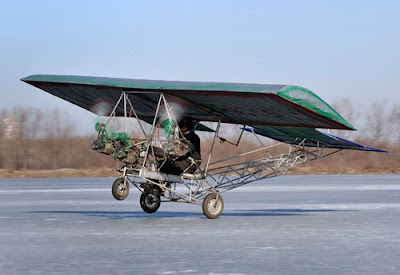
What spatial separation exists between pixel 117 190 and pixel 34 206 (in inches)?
252

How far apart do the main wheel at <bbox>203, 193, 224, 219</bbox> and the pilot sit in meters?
0.68

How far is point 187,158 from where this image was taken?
51.2 ft

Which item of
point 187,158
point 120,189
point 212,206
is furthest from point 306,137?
point 120,189

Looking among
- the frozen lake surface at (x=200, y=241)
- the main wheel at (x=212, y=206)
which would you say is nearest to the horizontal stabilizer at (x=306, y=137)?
the frozen lake surface at (x=200, y=241)

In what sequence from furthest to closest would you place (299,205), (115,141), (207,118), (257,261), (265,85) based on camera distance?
(299,205) → (207,118) → (115,141) → (265,85) → (257,261)

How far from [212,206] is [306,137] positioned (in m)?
3.41

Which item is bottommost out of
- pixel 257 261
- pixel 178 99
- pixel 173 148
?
→ pixel 257 261

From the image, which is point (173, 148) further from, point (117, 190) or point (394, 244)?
point (394, 244)

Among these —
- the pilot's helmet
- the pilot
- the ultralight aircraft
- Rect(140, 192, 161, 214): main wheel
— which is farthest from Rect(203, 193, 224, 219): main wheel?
Rect(140, 192, 161, 214): main wheel

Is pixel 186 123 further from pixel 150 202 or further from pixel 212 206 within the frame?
pixel 150 202

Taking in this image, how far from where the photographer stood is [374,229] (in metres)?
13.5

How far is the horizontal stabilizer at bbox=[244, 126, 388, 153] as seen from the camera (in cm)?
1744

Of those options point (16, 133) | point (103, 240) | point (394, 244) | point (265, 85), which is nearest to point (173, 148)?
point (265, 85)

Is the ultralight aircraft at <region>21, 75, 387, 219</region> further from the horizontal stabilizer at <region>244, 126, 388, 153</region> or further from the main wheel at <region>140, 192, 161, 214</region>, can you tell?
the horizontal stabilizer at <region>244, 126, 388, 153</region>
